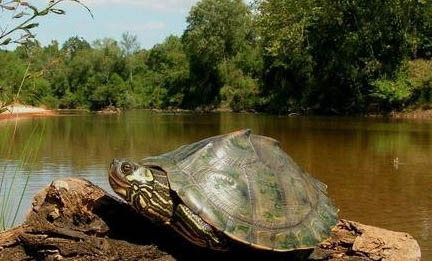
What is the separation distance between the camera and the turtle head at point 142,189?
14.4ft

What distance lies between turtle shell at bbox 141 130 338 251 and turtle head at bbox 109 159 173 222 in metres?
0.13

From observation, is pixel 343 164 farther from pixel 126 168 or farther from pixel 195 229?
pixel 126 168

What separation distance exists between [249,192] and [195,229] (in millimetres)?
636

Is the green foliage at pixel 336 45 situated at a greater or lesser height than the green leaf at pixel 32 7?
greater

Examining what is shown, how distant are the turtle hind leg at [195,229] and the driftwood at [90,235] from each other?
0.81 ft

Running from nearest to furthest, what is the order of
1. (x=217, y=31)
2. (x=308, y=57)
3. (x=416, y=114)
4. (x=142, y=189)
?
(x=142, y=189) < (x=416, y=114) < (x=308, y=57) < (x=217, y=31)

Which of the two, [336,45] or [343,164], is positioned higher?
[336,45]

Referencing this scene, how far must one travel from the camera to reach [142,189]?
14.4 feet

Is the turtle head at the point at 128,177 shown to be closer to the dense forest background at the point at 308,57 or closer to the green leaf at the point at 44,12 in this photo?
the green leaf at the point at 44,12

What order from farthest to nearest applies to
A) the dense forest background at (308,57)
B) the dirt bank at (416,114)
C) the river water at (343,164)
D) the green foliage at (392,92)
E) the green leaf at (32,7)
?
1. the dense forest background at (308,57)
2. the green foliage at (392,92)
3. the dirt bank at (416,114)
4. the river water at (343,164)
5. the green leaf at (32,7)

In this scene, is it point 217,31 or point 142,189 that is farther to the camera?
point 217,31

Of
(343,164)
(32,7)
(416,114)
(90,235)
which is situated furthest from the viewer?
(416,114)

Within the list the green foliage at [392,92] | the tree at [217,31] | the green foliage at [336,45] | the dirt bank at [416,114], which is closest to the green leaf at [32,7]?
the dirt bank at [416,114]

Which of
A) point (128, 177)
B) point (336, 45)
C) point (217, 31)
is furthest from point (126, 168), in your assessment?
point (217, 31)
